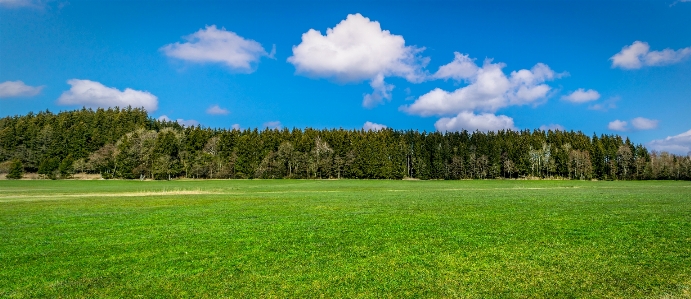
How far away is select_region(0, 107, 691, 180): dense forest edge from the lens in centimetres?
12950

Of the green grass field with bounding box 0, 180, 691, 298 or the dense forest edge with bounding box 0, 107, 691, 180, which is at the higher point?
the dense forest edge with bounding box 0, 107, 691, 180

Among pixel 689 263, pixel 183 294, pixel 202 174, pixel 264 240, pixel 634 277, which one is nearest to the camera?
pixel 183 294

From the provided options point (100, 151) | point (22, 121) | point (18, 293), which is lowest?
point (18, 293)

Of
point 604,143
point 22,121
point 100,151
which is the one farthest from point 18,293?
point 22,121

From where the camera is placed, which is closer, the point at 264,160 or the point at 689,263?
the point at 689,263

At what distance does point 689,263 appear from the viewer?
34.6 ft

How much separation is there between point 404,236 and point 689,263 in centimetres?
836

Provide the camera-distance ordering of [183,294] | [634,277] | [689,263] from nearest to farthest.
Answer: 1. [183,294]
2. [634,277]
3. [689,263]

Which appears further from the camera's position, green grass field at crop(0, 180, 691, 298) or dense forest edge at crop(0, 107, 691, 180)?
dense forest edge at crop(0, 107, 691, 180)

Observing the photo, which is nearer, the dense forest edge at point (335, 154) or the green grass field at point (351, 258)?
the green grass field at point (351, 258)

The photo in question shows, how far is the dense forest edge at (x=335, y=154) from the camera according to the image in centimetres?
12950

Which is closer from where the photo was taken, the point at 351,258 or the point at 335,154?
the point at 351,258

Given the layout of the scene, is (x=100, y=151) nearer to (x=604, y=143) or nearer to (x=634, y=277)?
(x=634, y=277)

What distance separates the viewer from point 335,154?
451ft
